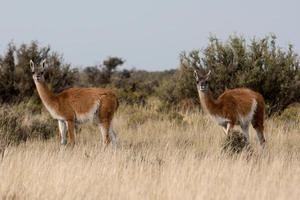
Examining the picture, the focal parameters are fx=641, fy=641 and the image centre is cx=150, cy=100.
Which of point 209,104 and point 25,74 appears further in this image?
point 25,74

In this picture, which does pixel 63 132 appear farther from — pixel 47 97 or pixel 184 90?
pixel 184 90

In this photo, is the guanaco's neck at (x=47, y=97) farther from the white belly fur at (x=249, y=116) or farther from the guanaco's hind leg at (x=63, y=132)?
the white belly fur at (x=249, y=116)

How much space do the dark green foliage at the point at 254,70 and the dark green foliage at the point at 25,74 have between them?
4608 mm

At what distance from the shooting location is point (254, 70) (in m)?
17.0

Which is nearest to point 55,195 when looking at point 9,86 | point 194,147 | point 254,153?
point 254,153

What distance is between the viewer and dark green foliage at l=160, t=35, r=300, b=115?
671 inches

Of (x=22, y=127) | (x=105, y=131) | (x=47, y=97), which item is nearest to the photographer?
(x=105, y=131)

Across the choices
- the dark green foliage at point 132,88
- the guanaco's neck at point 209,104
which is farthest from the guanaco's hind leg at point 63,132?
the dark green foliage at point 132,88

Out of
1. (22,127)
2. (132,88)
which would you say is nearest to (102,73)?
(132,88)

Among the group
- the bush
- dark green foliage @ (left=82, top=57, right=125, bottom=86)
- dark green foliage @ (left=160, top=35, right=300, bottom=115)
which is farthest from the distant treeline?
dark green foliage @ (left=82, top=57, right=125, bottom=86)

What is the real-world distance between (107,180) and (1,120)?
596 cm

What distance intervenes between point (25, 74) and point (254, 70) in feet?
24.5

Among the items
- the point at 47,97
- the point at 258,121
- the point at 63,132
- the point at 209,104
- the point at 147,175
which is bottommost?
the point at 147,175

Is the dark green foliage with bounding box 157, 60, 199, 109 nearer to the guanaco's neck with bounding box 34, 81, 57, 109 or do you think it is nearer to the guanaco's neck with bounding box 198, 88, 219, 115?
the guanaco's neck with bounding box 198, 88, 219, 115
